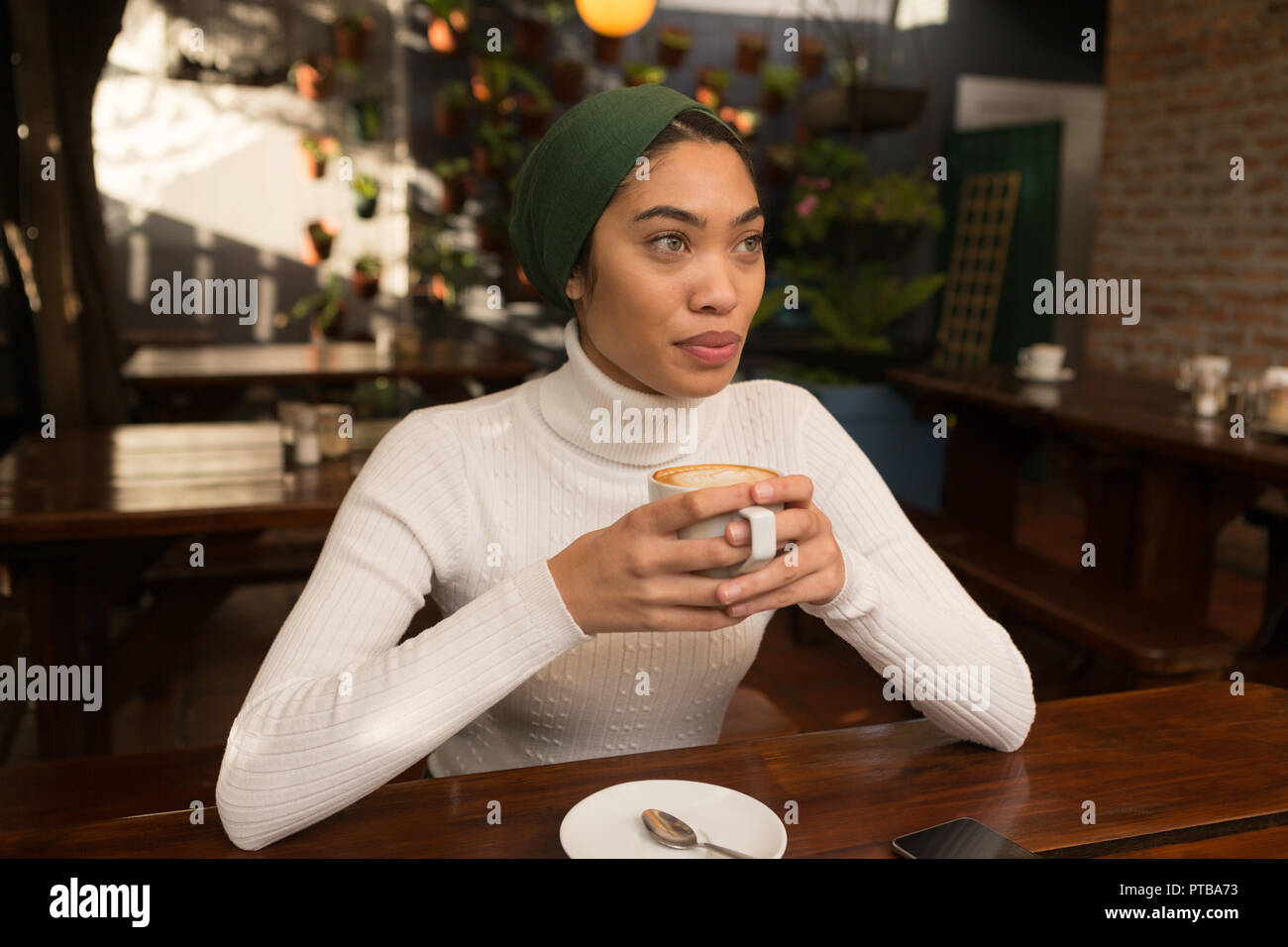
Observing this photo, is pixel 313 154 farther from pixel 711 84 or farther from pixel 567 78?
pixel 711 84

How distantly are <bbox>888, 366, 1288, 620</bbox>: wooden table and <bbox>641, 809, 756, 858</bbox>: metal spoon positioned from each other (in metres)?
2.10

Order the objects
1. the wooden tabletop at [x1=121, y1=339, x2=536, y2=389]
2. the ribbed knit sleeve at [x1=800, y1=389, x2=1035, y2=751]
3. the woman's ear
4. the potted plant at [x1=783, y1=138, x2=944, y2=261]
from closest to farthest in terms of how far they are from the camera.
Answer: the ribbed knit sleeve at [x1=800, y1=389, x2=1035, y2=751] < the woman's ear < the wooden tabletop at [x1=121, y1=339, x2=536, y2=389] < the potted plant at [x1=783, y1=138, x2=944, y2=261]

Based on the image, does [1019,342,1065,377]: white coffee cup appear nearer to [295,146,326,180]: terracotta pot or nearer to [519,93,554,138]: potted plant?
[519,93,554,138]: potted plant

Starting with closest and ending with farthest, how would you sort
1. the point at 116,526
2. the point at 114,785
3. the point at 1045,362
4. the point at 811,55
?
the point at 114,785 → the point at 116,526 → the point at 1045,362 → the point at 811,55

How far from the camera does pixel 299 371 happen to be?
409cm

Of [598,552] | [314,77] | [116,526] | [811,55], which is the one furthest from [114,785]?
[811,55]

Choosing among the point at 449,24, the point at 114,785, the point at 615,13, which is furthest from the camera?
the point at 449,24

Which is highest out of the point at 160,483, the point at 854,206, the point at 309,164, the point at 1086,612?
the point at 309,164

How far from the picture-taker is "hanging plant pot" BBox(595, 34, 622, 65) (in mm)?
6281

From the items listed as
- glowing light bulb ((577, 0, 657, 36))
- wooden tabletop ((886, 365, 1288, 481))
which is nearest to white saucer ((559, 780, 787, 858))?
wooden tabletop ((886, 365, 1288, 481))

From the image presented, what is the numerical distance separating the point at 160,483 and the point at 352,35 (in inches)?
181

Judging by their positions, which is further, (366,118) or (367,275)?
(367,275)

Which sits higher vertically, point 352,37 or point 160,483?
point 352,37
